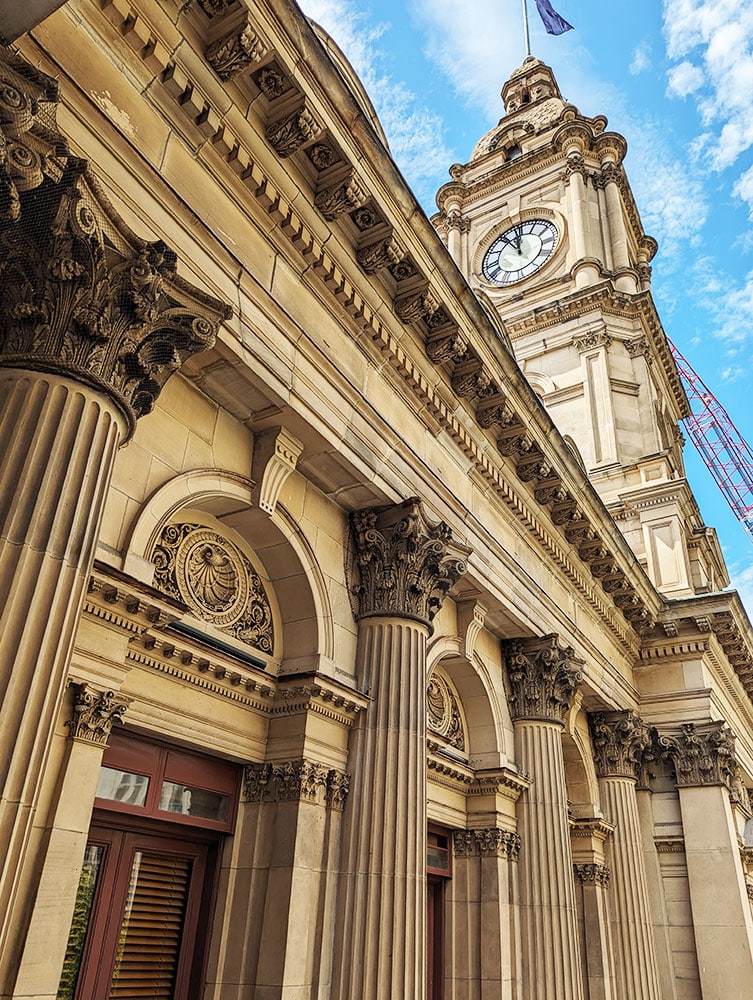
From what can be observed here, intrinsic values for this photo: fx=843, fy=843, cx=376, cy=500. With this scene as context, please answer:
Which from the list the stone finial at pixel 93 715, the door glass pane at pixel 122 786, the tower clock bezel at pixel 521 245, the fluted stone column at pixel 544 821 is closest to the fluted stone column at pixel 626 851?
the fluted stone column at pixel 544 821

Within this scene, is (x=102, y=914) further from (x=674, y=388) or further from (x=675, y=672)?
(x=674, y=388)

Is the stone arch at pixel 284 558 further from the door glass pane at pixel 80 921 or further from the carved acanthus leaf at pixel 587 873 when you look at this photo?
the carved acanthus leaf at pixel 587 873

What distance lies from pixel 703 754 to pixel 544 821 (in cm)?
669

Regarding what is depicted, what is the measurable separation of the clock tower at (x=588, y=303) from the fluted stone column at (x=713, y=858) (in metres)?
4.07

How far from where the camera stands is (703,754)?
706 inches

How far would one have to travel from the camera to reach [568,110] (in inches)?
1382

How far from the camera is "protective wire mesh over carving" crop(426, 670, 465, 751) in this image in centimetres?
1214

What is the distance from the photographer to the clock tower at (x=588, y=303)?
75.6 ft

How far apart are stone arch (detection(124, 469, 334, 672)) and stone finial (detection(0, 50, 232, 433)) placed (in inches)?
76.1

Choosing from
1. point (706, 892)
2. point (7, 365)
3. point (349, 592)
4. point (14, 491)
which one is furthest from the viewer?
point (706, 892)

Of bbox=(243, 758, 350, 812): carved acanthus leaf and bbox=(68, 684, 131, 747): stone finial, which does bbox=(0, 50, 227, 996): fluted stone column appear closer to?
bbox=(68, 684, 131, 747): stone finial

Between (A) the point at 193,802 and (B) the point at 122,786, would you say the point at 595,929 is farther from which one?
(B) the point at 122,786

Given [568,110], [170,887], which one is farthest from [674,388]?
[170,887]

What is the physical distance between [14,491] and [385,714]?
17.0ft
